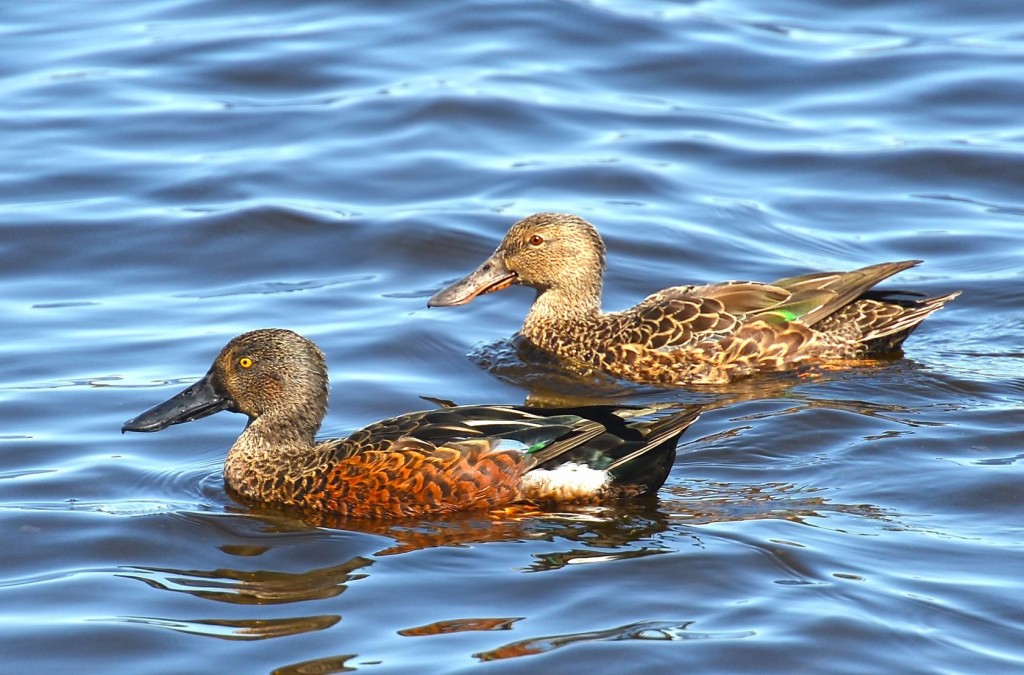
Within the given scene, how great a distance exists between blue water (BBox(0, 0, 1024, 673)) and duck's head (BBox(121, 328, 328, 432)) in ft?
1.14

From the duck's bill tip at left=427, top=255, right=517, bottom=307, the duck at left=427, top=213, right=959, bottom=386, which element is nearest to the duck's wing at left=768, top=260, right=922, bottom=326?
the duck at left=427, top=213, right=959, bottom=386

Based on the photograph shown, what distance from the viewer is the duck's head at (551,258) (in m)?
10.6

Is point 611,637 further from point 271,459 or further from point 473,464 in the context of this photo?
point 271,459

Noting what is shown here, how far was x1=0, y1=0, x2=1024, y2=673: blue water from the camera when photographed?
251 inches

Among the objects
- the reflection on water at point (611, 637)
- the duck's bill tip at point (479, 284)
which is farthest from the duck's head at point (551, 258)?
the reflection on water at point (611, 637)

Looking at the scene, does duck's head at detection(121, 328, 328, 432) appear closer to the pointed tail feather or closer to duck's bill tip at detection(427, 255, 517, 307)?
duck's bill tip at detection(427, 255, 517, 307)

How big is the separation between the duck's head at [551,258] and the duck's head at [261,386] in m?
2.62

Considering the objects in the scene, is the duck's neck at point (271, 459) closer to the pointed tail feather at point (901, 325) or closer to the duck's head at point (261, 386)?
the duck's head at point (261, 386)

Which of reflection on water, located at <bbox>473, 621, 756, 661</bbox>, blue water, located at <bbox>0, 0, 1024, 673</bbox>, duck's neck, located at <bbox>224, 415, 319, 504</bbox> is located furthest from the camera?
duck's neck, located at <bbox>224, 415, 319, 504</bbox>

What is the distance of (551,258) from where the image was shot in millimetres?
10680

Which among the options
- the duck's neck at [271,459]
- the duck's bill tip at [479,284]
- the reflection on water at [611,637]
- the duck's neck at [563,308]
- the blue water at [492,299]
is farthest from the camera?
A: the duck's bill tip at [479,284]

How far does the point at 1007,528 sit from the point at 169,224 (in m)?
7.22

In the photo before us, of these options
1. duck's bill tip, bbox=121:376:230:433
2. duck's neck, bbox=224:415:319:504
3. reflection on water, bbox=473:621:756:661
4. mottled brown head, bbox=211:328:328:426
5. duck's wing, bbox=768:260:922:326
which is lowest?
reflection on water, bbox=473:621:756:661

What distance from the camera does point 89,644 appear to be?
6.32 metres
